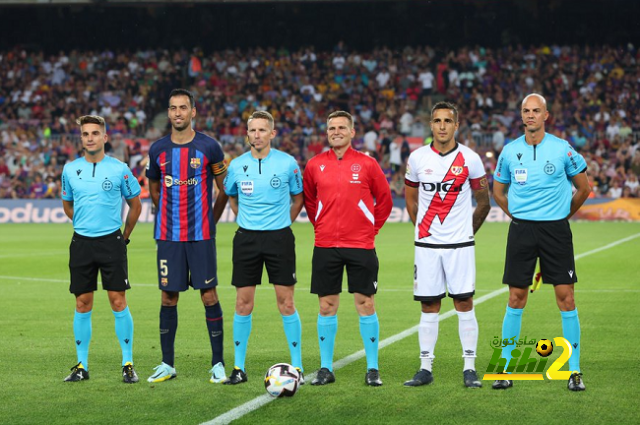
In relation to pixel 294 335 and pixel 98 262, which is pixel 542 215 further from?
pixel 98 262

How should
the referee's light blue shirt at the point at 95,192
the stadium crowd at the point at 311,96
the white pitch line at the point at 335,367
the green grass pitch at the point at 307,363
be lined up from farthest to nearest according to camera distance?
the stadium crowd at the point at 311,96 < the referee's light blue shirt at the point at 95,192 < the green grass pitch at the point at 307,363 < the white pitch line at the point at 335,367

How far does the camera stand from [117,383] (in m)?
7.40

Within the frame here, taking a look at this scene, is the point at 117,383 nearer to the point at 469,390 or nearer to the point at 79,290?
the point at 79,290

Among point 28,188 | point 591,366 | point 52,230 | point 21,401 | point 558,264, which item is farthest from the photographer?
point 28,188

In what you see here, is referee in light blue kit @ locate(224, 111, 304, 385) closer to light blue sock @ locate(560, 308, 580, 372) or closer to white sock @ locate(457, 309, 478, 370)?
white sock @ locate(457, 309, 478, 370)

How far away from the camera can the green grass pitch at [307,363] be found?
20.9 ft

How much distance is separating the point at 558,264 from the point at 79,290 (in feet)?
12.3

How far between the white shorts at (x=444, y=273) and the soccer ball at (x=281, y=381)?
1.13 meters

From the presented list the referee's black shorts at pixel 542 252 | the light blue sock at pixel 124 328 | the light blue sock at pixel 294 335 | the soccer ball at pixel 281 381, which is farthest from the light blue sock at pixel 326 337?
the light blue sock at pixel 124 328

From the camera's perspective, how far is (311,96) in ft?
127

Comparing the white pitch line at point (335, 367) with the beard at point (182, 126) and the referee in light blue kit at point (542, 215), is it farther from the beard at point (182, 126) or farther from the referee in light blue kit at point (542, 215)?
the beard at point (182, 126)

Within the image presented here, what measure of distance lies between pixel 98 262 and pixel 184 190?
0.89 m

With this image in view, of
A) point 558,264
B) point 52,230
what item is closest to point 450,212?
point 558,264

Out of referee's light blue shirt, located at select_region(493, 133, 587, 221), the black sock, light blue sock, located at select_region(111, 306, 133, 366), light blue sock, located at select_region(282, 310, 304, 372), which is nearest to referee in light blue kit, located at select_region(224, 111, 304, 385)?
light blue sock, located at select_region(282, 310, 304, 372)
